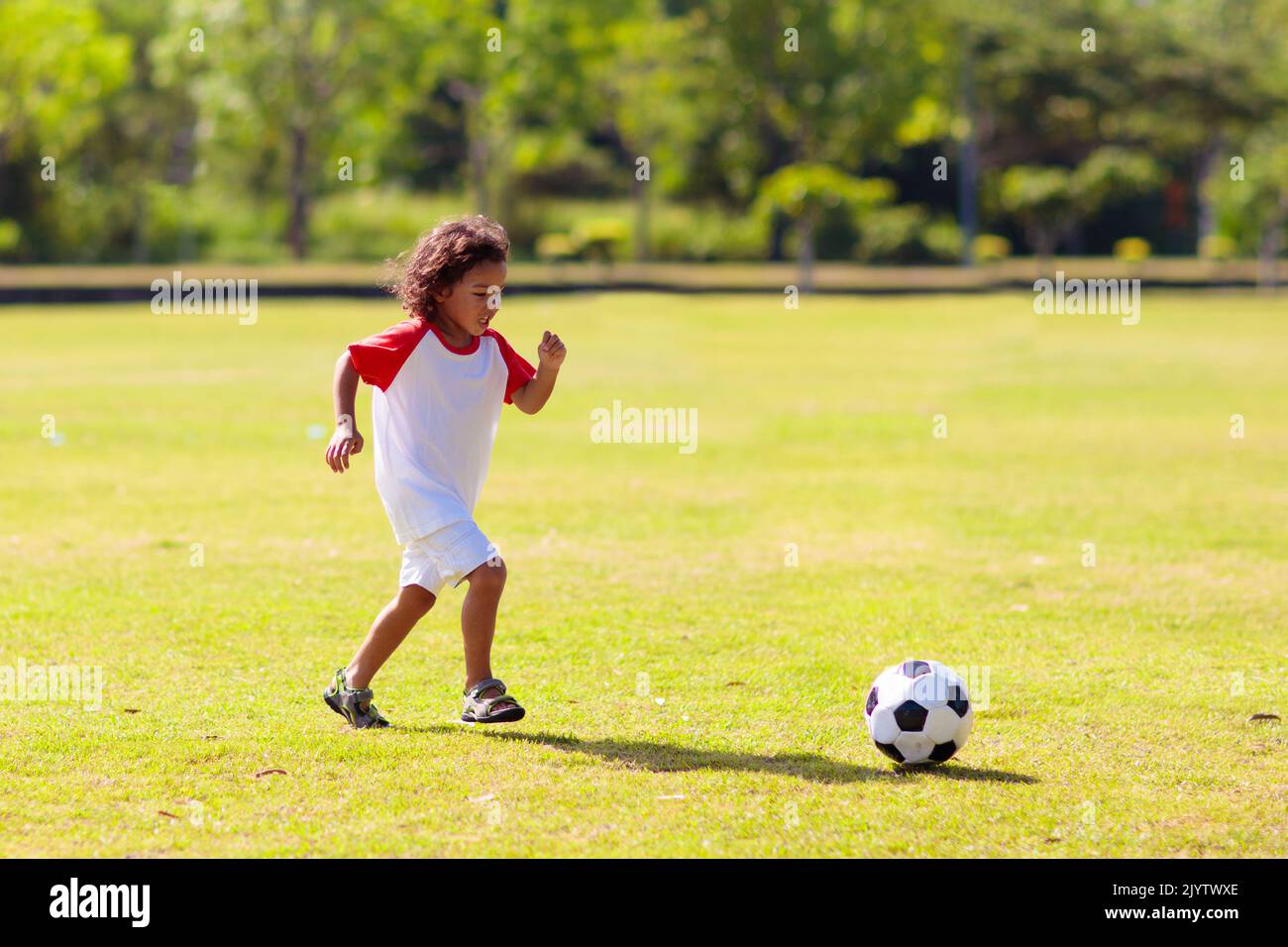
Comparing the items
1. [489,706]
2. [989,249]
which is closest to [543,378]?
[489,706]

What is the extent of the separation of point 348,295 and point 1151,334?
17.6 metres

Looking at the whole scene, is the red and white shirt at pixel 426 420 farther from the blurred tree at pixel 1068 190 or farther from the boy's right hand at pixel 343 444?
the blurred tree at pixel 1068 190

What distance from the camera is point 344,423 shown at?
540cm

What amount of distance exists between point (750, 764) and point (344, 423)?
1699mm

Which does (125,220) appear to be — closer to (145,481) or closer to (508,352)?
(145,481)

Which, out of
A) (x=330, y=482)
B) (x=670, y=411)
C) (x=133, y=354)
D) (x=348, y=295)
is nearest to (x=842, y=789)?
(x=330, y=482)

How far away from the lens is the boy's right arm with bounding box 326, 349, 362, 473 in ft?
17.5

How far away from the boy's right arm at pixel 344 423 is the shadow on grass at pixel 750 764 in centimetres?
105

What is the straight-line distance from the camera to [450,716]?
19.2ft

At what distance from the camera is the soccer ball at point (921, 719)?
524cm

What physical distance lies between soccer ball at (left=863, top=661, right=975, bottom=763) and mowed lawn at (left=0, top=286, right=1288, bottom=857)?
10 centimetres

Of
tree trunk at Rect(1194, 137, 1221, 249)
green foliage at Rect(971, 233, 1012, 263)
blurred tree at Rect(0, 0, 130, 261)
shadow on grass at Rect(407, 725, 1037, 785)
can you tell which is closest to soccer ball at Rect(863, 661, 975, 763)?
shadow on grass at Rect(407, 725, 1037, 785)

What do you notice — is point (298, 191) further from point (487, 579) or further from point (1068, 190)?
point (487, 579)

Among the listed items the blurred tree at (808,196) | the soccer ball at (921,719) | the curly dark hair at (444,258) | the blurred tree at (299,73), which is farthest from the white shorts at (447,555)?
the blurred tree at (299,73)
